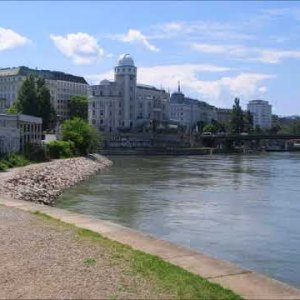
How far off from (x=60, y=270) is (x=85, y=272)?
0.58 m

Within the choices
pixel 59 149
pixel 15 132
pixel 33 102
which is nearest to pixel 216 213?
pixel 15 132

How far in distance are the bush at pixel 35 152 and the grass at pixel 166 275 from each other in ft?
169

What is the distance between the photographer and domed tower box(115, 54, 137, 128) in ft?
573

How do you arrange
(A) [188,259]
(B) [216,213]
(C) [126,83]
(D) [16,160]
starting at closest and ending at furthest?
(A) [188,259] → (B) [216,213] → (D) [16,160] → (C) [126,83]

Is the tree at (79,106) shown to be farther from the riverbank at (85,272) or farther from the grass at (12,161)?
the riverbank at (85,272)

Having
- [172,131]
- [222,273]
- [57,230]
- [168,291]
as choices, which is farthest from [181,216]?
[172,131]

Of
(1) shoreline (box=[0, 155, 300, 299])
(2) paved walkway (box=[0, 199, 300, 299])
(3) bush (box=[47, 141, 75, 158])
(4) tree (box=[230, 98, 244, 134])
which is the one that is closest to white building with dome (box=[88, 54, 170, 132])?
(4) tree (box=[230, 98, 244, 134])

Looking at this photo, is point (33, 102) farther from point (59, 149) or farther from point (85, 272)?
point (85, 272)

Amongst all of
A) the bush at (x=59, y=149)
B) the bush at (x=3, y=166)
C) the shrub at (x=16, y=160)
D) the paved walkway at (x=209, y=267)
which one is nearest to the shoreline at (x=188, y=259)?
the paved walkway at (x=209, y=267)

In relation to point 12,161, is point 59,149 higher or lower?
higher

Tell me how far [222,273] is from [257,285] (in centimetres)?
106

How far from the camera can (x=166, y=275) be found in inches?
444

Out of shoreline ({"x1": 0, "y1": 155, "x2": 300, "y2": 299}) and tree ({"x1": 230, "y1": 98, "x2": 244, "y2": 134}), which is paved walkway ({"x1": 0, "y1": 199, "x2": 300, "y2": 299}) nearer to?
shoreline ({"x1": 0, "y1": 155, "x2": 300, "y2": 299})

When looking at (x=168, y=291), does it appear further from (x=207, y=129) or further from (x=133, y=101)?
(x=207, y=129)
